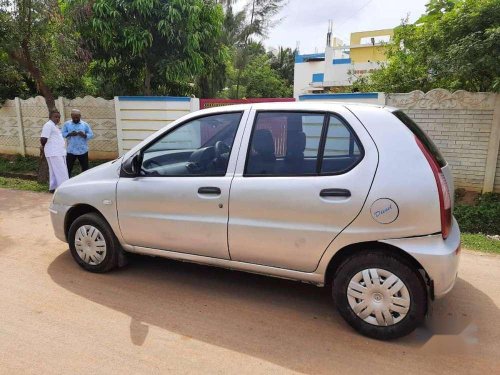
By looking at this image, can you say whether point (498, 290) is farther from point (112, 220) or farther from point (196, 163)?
point (112, 220)

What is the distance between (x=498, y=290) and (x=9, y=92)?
40.8 ft

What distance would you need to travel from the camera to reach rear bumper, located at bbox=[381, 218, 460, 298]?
256cm

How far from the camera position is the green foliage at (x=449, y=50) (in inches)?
224

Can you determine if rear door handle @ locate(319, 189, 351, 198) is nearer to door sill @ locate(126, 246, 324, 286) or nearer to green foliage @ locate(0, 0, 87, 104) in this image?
door sill @ locate(126, 246, 324, 286)

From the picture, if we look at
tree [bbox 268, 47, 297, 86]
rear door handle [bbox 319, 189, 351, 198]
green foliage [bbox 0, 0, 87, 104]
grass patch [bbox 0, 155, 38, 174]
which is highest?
tree [bbox 268, 47, 297, 86]

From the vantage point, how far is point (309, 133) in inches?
116

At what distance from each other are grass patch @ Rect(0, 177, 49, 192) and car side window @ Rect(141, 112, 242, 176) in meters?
5.45

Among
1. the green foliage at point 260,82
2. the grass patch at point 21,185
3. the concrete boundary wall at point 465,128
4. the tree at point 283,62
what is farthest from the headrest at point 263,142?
the tree at point 283,62

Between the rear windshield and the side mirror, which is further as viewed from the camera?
the side mirror

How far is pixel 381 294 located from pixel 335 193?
0.78m

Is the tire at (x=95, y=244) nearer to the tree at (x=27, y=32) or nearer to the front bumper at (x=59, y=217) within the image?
the front bumper at (x=59, y=217)

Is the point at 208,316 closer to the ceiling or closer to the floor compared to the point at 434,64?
closer to the floor

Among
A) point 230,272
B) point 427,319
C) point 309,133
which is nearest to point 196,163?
point 309,133

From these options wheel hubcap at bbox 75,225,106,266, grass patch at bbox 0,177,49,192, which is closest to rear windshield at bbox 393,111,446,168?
wheel hubcap at bbox 75,225,106,266
